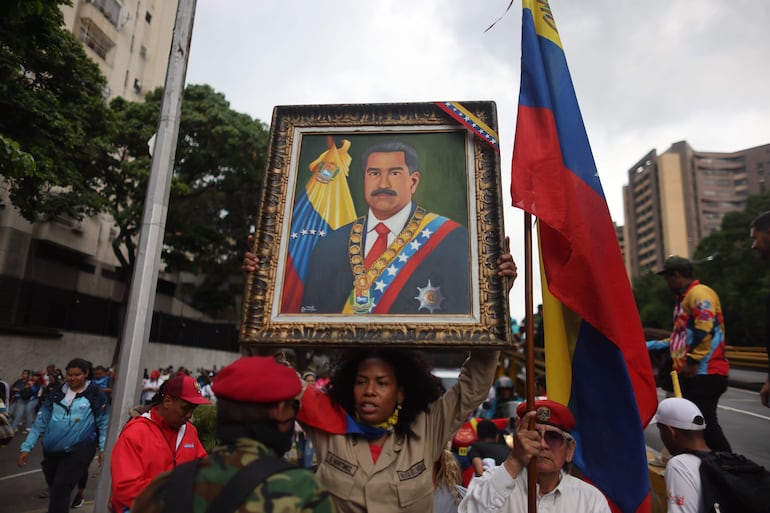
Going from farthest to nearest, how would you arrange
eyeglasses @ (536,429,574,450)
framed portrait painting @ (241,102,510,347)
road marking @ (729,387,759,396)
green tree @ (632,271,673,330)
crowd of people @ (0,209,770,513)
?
green tree @ (632,271,673,330) < road marking @ (729,387,759,396) < eyeglasses @ (536,429,574,450) < framed portrait painting @ (241,102,510,347) < crowd of people @ (0,209,770,513)

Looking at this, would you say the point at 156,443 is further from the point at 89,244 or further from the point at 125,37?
the point at 125,37

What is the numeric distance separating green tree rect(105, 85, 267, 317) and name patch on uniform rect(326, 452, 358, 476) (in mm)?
18982

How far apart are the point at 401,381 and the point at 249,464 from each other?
1.33m

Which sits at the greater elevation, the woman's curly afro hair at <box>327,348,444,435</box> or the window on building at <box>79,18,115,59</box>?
the window on building at <box>79,18,115,59</box>

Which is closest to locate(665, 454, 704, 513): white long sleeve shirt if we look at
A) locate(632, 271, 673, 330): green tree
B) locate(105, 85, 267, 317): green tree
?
locate(105, 85, 267, 317): green tree

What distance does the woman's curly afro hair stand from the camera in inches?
112

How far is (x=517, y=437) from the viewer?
2479 mm

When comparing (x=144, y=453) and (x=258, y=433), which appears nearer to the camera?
(x=258, y=433)

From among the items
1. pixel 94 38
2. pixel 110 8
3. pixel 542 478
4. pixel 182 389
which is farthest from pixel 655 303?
pixel 182 389

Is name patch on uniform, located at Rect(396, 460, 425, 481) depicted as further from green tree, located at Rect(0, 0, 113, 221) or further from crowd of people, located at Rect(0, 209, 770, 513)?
green tree, located at Rect(0, 0, 113, 221)

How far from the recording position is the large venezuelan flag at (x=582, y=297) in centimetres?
287

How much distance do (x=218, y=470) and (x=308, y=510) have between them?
31cm

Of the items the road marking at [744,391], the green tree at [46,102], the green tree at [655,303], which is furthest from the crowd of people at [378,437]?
the green tree at [655,303]

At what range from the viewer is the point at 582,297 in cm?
288
